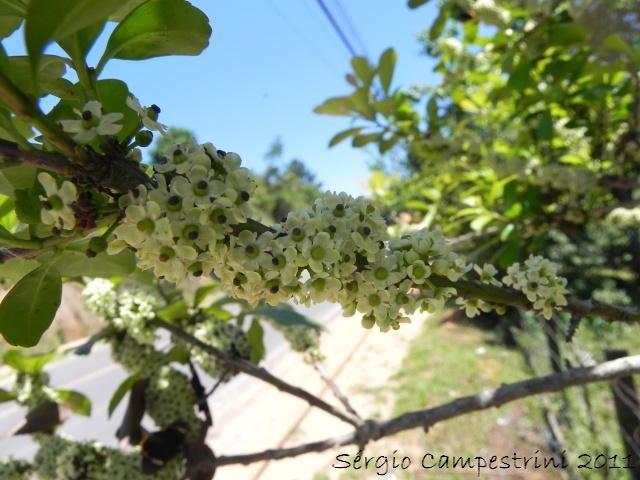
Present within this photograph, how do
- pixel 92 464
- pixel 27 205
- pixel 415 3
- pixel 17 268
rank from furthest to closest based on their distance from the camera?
pixel 415 3
pixel 92 464
pixel 17 268
pixel 27 205

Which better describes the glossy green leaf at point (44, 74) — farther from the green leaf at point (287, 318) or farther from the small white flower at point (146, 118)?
the green leaf at point (287, 318)

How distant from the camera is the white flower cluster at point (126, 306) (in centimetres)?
129

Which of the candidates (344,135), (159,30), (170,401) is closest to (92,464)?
(170,401)

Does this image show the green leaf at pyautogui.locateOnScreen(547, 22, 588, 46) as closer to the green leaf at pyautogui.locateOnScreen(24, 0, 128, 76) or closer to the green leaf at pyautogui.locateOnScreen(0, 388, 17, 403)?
the green leaf at pyautogui.locateOnScreen(24, 0, 128, 76)

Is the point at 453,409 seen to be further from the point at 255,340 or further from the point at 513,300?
the point at 255,340

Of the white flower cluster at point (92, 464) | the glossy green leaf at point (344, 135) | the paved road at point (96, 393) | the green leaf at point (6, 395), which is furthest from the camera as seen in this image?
the paved road at point (96, 393)

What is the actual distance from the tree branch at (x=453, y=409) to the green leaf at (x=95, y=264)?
1.81 feet

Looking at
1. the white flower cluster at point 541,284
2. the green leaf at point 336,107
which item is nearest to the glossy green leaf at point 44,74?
the white flower cluster at point 541,284

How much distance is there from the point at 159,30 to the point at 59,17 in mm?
168

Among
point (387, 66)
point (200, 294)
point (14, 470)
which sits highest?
point (387, 66)

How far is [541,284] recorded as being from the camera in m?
0.75

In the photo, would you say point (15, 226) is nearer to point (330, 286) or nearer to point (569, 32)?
point (330, 286)

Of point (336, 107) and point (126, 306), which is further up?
point (336, 107)

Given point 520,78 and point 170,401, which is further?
point 520,78
